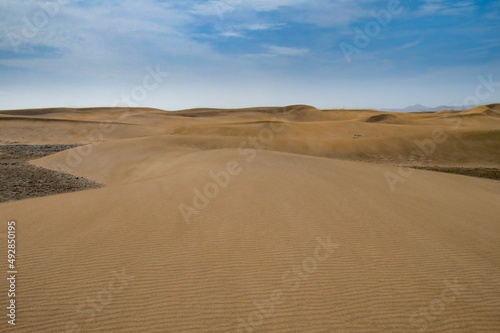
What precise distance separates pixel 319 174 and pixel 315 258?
6.46 meters

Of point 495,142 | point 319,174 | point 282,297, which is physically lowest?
point 282,297

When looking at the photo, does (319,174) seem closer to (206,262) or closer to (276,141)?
(206,262)

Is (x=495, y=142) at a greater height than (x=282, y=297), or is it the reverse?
(x=495, y=142)

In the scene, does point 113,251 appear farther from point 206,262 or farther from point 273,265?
point 273,265

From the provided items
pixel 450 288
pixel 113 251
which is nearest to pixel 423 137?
pixel 450 288

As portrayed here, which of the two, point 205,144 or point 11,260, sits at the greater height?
point 205,144

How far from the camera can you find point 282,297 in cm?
424

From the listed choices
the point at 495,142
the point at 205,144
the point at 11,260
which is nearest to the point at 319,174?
the point at 11,260

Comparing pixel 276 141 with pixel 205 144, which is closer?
pixel 205 144

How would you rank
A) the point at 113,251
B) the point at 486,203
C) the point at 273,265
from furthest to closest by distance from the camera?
the point at 486,203
the point at 113,251
the point at 273,265

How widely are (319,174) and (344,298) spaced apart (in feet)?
24.6

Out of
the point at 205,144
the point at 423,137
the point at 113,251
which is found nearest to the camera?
the point at 113,251

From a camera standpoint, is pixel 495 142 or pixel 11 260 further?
pixel 495 142

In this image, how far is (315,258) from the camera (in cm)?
527
